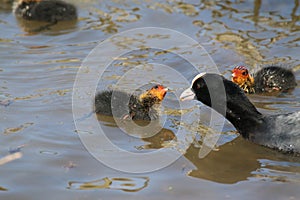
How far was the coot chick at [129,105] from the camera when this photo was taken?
6230mm

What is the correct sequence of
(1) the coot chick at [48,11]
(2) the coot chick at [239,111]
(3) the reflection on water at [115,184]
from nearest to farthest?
(3) the reflection on water at [115,184], (2) the coot chick at [239,111], (1) the coot chick at [48,11]

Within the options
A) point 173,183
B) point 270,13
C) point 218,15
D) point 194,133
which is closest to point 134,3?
point 218,15

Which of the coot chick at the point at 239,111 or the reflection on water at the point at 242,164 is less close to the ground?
the coot chick at the point at 239,111

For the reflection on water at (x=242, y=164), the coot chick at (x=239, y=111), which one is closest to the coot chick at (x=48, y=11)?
the coot chick at (x=239, y=111)

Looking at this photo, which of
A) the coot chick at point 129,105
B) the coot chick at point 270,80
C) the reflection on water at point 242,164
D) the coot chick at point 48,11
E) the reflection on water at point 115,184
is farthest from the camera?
the coot chick at point 48,11

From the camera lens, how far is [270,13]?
9.57 m

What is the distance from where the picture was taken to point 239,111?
560 centimetres

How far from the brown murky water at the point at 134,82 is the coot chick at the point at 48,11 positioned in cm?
20

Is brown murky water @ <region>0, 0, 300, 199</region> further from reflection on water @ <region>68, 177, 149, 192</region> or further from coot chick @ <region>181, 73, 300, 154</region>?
coot chick @ <region>181, 73, 300, 154</region>

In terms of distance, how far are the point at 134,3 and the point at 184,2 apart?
0.88 metres

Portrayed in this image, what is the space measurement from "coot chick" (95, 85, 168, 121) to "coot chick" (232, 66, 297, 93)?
1.25 meters

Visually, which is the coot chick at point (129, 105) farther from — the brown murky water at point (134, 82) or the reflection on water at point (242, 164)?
the reflection on water at point (242, 164)

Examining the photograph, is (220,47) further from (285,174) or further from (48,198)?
(48,198)

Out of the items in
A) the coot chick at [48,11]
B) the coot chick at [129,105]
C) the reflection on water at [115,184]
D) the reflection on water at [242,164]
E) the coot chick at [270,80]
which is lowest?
the reflection on water at [115,184]
